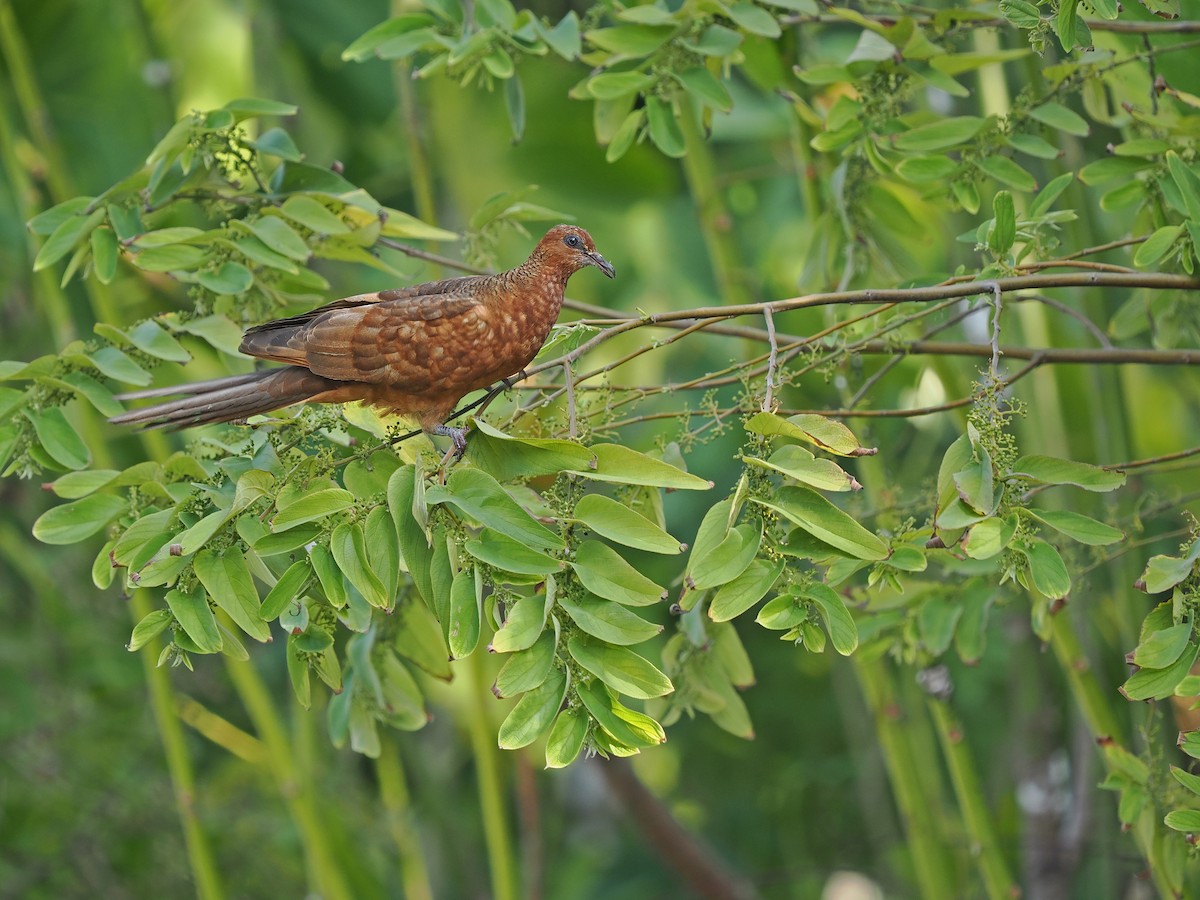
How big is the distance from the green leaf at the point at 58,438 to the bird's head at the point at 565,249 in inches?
16.6

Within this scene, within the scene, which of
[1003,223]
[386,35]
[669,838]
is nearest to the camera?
[1003,223]

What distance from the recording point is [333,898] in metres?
1.82

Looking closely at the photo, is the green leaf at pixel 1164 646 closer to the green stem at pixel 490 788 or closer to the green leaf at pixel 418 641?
the green leaf at pixel 418 641

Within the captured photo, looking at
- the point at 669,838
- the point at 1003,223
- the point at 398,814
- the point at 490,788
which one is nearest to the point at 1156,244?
the point at 1003,223

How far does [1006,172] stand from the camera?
1129 millimetres

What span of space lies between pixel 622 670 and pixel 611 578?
0.06 meters

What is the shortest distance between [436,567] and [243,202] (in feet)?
1.74

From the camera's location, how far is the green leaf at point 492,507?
798 mm

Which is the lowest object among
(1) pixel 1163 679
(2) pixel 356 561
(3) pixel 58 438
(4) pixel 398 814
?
(4) pixel 398 814

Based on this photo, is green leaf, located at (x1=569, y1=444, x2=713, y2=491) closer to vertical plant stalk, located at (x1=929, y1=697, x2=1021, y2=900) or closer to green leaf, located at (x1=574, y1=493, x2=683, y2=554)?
green leaf, located at (x1=574, y1=493, x2=683, y2=554)

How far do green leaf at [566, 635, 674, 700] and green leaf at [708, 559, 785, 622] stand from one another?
54 millimetres

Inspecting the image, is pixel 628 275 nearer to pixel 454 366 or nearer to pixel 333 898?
pixel 333 898

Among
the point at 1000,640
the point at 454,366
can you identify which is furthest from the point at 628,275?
the point at 454,366

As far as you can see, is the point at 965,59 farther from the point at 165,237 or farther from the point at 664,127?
the point at 165,237
